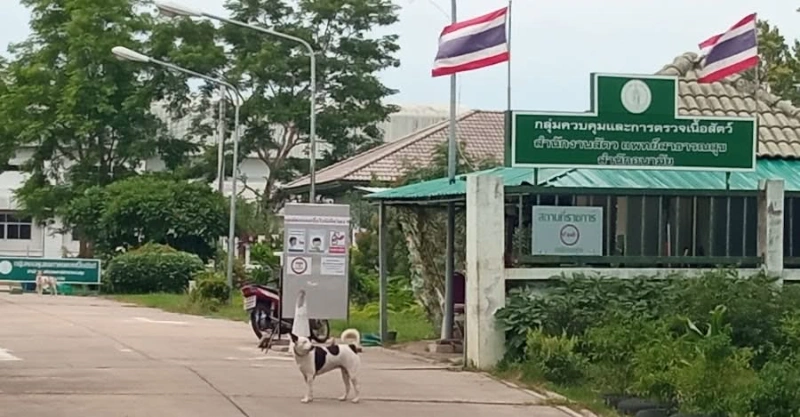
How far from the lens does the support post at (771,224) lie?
1975 centimetres

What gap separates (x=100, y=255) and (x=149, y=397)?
4050 centimetres

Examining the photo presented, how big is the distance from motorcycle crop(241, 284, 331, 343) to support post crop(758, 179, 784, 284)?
6866mm

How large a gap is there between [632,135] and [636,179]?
46.1 inches

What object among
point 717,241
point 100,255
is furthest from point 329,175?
point 717,241

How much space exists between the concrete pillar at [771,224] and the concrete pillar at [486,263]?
3.75 m

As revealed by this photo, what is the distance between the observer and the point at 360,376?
58.3 feet

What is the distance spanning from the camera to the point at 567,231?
64.4ft

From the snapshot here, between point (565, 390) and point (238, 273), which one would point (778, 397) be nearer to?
point (565, 390)

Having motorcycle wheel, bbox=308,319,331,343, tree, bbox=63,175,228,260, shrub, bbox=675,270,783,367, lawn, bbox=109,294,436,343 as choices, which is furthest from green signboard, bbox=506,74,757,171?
tree, bbox=63,175,228,260

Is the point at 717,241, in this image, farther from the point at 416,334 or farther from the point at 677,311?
the point at 416,334

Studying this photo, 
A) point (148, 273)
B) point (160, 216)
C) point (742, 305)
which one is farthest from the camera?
point (160, 216)

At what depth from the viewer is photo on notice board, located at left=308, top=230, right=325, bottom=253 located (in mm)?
22438

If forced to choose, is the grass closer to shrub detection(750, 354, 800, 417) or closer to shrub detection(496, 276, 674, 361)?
shrub detection(496, 276, 674, 361)

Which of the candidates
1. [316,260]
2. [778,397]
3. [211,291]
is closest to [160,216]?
[211,291]
